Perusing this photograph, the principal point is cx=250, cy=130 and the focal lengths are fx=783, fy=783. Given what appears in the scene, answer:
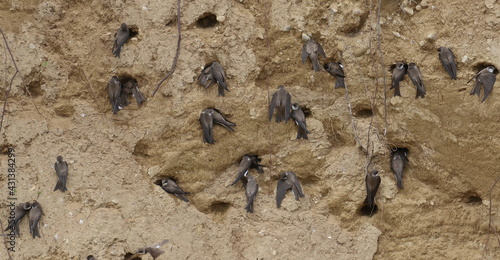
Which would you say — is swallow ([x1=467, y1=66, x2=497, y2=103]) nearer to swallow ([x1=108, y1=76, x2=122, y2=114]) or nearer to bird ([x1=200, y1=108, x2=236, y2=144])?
bird ([x1=200, y1=108, x2=236, y2=144])

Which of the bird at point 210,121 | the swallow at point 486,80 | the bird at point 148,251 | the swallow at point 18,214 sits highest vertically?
the swallow at point 486,80

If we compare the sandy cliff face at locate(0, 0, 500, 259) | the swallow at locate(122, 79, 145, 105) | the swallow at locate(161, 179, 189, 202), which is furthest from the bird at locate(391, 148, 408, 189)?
the swallow at locate(122, 79, 145, 105)

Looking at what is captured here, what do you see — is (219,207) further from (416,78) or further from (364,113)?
(416,78)

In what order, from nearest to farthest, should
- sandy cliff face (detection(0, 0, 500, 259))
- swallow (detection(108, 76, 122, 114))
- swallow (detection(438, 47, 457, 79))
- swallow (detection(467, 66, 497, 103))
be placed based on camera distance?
swallow (detection(467, 66, 497, 103)) → swallow (detection(438, 47, 457, 79)) → sandy cliff face (detection(0, 0, 500, 259)) → swallow (detection(108, 76, 122, 114))

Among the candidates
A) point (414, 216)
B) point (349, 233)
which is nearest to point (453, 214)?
point (414, 216)

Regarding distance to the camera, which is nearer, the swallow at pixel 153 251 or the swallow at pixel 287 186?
the swallow at pixel 153 251

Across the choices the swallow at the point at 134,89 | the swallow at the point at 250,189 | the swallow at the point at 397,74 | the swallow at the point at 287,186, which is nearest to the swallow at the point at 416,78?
the swallow at the point at 397,74

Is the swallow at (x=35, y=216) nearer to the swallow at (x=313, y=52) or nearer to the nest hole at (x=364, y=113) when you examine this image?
the swallow at (x=313, y=52)
